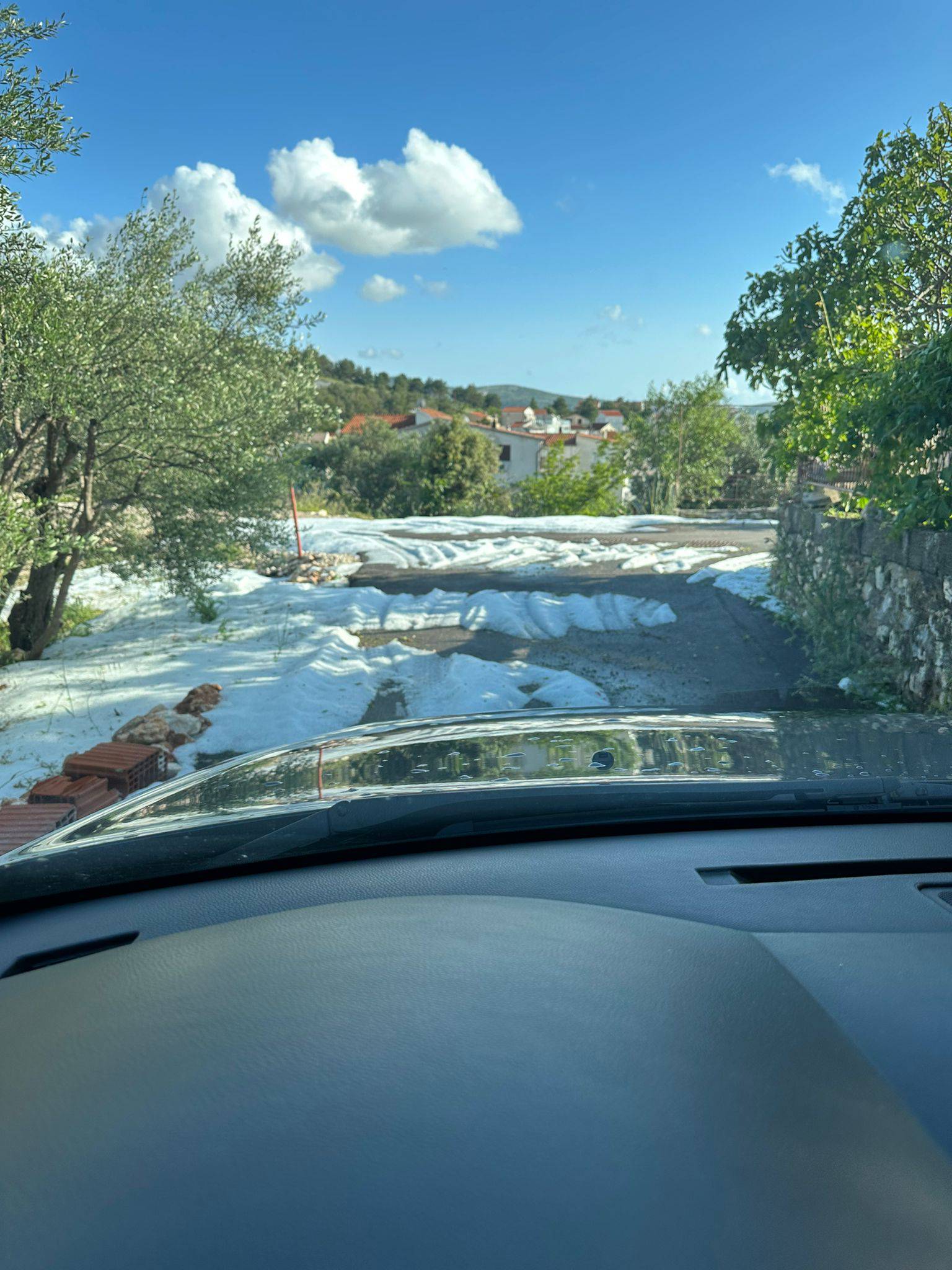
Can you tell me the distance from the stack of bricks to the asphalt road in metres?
2.16

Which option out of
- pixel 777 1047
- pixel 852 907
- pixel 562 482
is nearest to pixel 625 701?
pixel 852 907

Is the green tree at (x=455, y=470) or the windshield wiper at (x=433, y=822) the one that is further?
the green tree at (x=455, y=470)

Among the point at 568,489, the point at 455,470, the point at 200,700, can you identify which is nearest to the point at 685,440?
the point at 455,470

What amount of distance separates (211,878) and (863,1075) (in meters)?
1.22

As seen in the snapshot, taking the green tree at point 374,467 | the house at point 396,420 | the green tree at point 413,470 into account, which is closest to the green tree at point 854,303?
the green tree at point 413,470

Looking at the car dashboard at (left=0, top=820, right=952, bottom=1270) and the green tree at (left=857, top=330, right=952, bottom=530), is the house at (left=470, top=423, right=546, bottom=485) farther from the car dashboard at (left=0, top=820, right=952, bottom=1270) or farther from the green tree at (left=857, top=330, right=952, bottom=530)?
the car dashboard at (left=0, top=820, right=952, bottom=1270)

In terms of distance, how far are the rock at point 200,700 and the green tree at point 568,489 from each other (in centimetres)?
1923

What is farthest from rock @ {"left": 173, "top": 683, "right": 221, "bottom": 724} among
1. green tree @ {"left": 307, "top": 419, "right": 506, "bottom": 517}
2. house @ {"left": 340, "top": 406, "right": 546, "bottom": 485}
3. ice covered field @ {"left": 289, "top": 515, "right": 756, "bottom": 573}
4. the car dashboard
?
house @ {"left": 340, "top": 406, "right": 546, "bottom": 485}

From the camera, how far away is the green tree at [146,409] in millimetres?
6578

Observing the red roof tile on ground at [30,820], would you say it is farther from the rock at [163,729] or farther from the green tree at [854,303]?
the green tree at [854,303]

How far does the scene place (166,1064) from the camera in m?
0.99

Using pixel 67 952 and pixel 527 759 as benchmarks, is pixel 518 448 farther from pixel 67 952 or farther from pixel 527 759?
pixel 67 952

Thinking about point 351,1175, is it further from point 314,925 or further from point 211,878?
point 211,878

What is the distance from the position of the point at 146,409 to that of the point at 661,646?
5.37 metres
